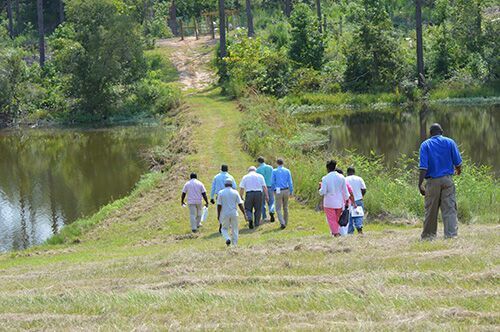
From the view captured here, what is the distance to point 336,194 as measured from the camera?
606 inches

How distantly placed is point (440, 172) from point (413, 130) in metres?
26.8

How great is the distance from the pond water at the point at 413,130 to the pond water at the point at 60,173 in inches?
381

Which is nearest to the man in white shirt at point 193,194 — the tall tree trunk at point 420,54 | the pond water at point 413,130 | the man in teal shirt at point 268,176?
the man in teal shirt at point 268,176

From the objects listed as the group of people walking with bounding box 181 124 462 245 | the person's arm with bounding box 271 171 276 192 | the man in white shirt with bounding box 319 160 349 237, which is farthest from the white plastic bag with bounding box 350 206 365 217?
the person's arm with bounding box 271 171 276 192

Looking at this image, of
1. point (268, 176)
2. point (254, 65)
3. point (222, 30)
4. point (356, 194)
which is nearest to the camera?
point (356, 194)

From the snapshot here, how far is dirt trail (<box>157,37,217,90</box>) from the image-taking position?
5959 centimetres

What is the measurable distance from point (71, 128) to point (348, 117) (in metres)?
17.9

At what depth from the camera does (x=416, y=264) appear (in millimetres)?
10656

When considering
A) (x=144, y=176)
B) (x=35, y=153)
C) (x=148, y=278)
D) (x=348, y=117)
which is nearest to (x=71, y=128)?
(x=35, y=153)

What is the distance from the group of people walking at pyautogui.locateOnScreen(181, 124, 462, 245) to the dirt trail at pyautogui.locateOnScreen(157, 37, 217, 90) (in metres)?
38.4

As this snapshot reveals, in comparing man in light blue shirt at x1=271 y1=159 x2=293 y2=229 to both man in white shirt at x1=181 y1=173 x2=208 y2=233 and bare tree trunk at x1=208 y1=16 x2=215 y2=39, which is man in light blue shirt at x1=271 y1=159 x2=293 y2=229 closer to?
man in white shirt at x1=181 y1=173 x2=208 y2=233

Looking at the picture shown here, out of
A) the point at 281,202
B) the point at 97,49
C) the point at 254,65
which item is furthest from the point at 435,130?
the point at 97,49

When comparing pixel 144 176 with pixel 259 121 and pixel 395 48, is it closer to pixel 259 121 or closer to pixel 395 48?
pixel 259 121

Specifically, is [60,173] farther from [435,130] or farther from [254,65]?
[435,130]
